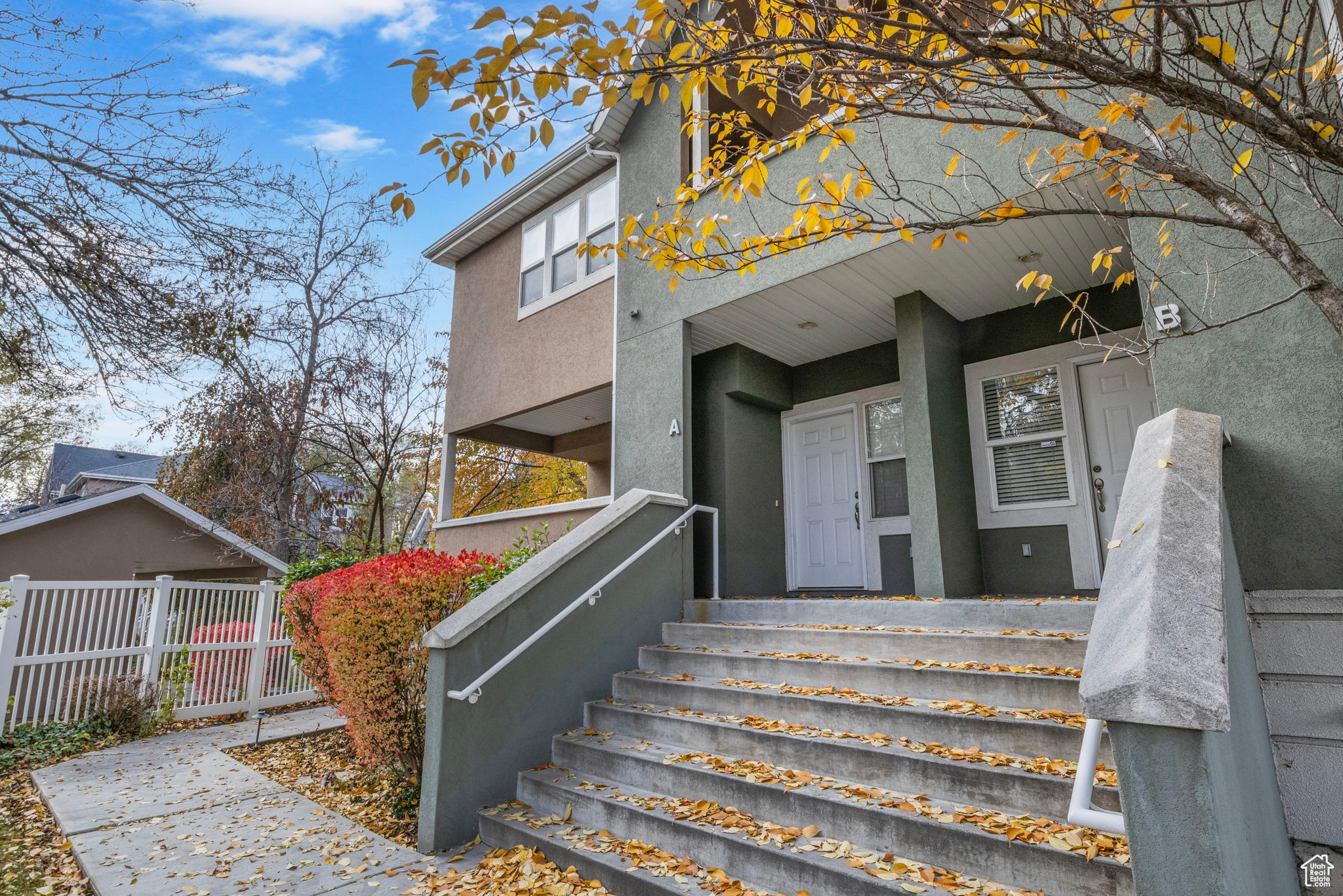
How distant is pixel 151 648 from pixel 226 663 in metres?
0.84

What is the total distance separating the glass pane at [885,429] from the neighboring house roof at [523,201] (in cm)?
453

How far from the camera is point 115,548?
1283 centimetres

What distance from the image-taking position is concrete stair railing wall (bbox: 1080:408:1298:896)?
5.23 feet

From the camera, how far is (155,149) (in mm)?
4832

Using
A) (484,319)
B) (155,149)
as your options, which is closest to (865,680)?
(155,149)

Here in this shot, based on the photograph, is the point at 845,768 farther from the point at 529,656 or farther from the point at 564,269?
the point at 564,269

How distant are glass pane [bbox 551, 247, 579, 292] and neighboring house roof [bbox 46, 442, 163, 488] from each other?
23.2m

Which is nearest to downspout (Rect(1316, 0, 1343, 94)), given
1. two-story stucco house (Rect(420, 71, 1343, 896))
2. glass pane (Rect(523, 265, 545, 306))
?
two-story stucco house (Rect(420, 71, 1343, 896))

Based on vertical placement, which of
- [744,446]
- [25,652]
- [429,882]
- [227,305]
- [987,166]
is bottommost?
[429,882]

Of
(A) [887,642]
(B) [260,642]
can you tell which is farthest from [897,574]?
(B) [260,642]

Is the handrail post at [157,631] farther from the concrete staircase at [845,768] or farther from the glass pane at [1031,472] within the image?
the glass pane at [1031,472]

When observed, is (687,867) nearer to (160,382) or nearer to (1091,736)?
(1091,736)

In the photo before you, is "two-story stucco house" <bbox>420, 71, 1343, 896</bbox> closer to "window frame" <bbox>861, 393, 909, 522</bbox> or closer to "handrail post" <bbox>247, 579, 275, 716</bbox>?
"window frame" <bbox>861, 393, 909, 522</bbox>

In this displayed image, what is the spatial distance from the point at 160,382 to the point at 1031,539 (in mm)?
7832
